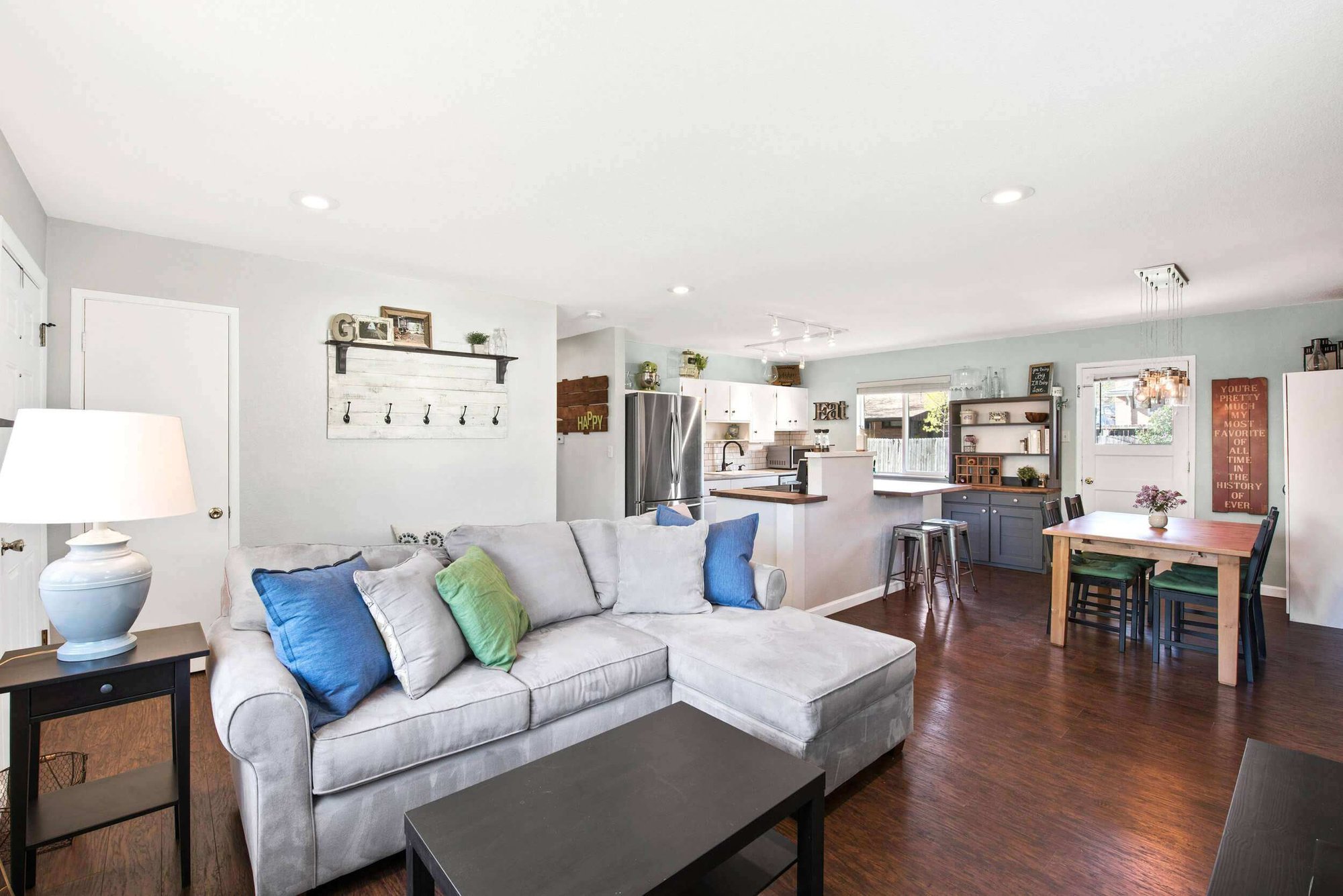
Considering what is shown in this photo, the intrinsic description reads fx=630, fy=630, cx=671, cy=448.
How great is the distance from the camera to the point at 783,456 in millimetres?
8195

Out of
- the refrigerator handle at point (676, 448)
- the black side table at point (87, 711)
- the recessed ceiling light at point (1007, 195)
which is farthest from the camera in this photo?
the refrigerator handle at point (676, 448)

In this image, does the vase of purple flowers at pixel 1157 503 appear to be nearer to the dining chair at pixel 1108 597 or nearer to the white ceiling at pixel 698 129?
the dining chair at pixel 1108 597

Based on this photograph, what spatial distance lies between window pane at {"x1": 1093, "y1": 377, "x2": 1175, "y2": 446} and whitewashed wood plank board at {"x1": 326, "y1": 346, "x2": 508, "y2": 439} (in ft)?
18.2

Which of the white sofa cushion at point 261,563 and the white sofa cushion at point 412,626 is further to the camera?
the white sofa cushion at point 261,563

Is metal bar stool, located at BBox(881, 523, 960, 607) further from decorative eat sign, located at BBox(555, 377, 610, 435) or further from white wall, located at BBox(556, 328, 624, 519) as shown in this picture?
decorative eat sign, located at BBox(555, 377, 610, 435)

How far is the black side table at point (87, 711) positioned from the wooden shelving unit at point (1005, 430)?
6.79m

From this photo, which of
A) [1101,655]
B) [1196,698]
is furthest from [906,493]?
[1196,698]

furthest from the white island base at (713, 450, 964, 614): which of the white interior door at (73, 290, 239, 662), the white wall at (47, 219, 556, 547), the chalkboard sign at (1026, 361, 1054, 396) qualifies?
the white interior door at (73, 290, 239, 662)

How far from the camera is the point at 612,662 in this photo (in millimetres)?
2461

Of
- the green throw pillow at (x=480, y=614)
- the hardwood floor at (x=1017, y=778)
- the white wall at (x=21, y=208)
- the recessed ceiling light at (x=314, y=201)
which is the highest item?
the recessed ceiling light at (x=314, y=201)

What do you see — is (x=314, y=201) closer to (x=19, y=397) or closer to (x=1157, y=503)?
(x=19, y=397)

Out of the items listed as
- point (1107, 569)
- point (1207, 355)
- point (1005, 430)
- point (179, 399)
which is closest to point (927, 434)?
point (1005, 430)

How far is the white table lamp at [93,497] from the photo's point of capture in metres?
1.70

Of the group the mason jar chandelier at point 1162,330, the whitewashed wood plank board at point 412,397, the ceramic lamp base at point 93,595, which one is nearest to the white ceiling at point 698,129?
the mason jar chandelier at point 1162,330
